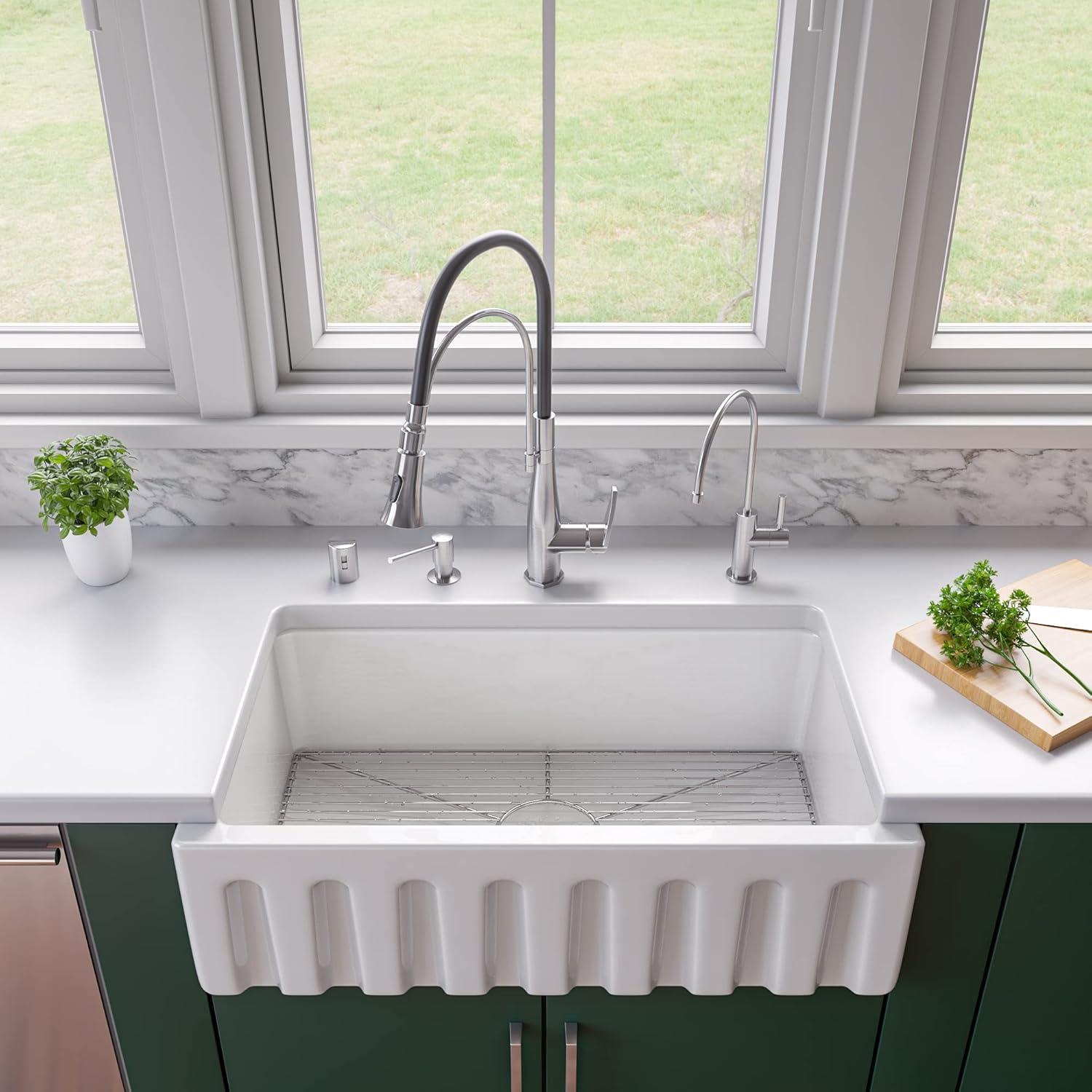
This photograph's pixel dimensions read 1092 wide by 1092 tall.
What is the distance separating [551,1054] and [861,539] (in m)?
0.89

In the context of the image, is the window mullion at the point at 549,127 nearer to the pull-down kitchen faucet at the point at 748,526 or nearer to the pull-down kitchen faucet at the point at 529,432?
the pull-down kitchen faucet at the point at 529,432

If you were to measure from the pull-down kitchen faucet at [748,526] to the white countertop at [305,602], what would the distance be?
0.03 metres

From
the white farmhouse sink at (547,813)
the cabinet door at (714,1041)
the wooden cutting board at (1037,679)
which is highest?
the wooden cutting board at (1037,679)

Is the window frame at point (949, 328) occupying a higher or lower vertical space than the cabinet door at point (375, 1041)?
higher

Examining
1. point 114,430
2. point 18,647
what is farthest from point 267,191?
point 18,647

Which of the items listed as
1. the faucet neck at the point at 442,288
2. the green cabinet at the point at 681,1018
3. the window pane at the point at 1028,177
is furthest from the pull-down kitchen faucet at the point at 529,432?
the window pane at the point at 1028,177

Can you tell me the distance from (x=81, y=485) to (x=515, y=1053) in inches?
37.3

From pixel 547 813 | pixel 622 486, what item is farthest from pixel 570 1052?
pixel 622 486

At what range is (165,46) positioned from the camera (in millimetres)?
1349

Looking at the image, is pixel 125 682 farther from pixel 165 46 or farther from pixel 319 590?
pixel 165 46

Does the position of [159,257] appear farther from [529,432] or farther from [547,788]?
[547,788]

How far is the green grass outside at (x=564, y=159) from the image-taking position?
153 cm

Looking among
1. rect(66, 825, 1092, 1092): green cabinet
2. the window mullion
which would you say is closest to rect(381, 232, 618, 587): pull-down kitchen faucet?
the window mullion

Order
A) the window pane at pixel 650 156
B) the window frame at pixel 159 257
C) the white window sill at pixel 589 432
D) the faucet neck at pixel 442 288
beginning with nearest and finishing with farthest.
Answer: the faucet neck at pixel 442 288 → the window frame at pixel 159 257 → the white window sill at pixel 589 432 → the window pane at pixel 650 156
